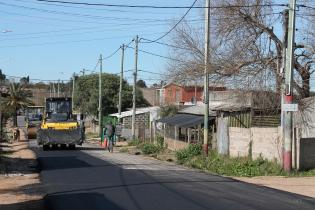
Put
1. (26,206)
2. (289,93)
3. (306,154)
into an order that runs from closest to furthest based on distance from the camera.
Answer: (26,206) → (289,93) → (306,154)

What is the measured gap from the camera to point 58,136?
39531mm

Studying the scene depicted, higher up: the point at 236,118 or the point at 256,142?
the point at 236,118

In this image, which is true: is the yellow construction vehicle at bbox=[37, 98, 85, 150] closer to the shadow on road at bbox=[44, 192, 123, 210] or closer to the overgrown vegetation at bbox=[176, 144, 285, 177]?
the overgrown vegetation at bbox=[176, 144, 285, 177]

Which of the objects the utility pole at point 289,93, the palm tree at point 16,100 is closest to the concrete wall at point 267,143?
the utility pole at point 289,93

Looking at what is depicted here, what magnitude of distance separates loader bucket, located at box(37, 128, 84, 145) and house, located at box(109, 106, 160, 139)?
55.5 feet

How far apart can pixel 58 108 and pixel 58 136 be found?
373cm

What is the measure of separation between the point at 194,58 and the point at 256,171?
11007mm

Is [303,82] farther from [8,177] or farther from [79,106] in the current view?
[79,106]

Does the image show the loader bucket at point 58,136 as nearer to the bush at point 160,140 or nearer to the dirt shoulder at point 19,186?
the bush at point 160,140

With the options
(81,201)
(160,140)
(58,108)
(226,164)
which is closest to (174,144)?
(160,140)

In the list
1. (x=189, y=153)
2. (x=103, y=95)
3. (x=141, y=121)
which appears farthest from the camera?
(x=103, y=95)

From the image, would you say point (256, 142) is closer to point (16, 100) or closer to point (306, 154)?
point (306, 154)

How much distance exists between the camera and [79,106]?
317ft

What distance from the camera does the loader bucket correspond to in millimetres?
39531
